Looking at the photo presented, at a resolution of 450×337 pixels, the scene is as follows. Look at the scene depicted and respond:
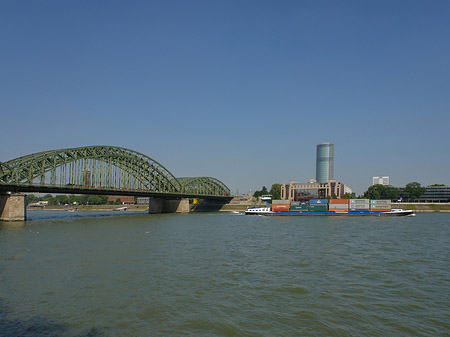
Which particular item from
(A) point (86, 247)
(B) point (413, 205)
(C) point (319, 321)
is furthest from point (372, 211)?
(C) point (319, 321)

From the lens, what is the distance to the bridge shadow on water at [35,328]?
12.0 meters

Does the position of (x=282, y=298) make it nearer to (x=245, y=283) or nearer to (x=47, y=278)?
(x=245, y=283)

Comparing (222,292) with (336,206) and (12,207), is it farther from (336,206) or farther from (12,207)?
(336,206)

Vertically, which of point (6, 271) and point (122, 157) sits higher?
point (122, 157)

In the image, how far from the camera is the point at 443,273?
22.3 metres

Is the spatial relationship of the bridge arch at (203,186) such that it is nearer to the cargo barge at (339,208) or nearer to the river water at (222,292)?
the cargo barge at (339,208)

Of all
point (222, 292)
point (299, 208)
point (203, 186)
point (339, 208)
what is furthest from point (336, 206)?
point (222, 292)

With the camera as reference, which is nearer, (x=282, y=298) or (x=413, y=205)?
(x=282, y=298)

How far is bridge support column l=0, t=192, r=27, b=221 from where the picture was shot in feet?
214

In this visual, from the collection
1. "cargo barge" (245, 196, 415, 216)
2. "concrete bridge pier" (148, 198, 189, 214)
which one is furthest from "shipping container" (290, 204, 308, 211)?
"concrete bridge pier" (148, 198, 189, 214)

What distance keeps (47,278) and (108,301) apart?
20.8ft

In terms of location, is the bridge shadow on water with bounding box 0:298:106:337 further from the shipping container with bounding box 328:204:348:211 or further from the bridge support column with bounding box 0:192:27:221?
the shipping container with bounding box 328:204:348:211

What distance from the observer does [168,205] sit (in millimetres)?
132000

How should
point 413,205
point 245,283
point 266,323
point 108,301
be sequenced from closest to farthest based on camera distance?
1. point 266,323
2. point 108,301
3. point 245,283
4. point 413,205
